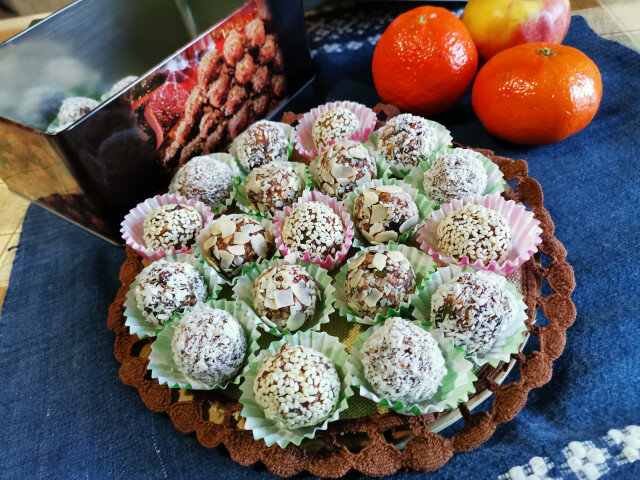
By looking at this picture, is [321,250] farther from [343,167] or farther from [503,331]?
[503,331]

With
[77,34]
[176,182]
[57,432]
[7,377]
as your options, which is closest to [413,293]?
[176,182]

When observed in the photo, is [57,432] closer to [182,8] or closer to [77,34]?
[77,34]

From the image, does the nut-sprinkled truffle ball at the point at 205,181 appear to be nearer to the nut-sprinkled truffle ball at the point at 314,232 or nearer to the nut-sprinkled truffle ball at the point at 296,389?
the nut-sprinkled truffle ball at the point at 314,232

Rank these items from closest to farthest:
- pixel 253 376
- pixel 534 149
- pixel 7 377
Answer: pixel 253 376 → pixel 7 377 → pixel 534 149

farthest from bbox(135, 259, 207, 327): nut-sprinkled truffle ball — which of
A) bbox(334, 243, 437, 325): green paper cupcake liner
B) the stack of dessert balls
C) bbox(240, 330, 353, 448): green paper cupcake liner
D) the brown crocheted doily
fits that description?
bbox(334, 243, 437, 325): green paper cupcake liner

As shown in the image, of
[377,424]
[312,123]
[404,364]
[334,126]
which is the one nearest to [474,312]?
[404,364]

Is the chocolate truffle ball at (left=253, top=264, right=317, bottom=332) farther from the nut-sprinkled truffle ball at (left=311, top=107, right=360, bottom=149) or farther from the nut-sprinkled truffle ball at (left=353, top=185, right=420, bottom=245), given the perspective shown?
the nut-sprinkled truffle ball at (left=311, top=107, right=360, bottom=149)

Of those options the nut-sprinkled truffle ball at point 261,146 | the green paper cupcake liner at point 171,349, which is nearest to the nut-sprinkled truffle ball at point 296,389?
the green paper cupcake liner at point 171,349

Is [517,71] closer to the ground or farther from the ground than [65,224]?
farther from the ground
